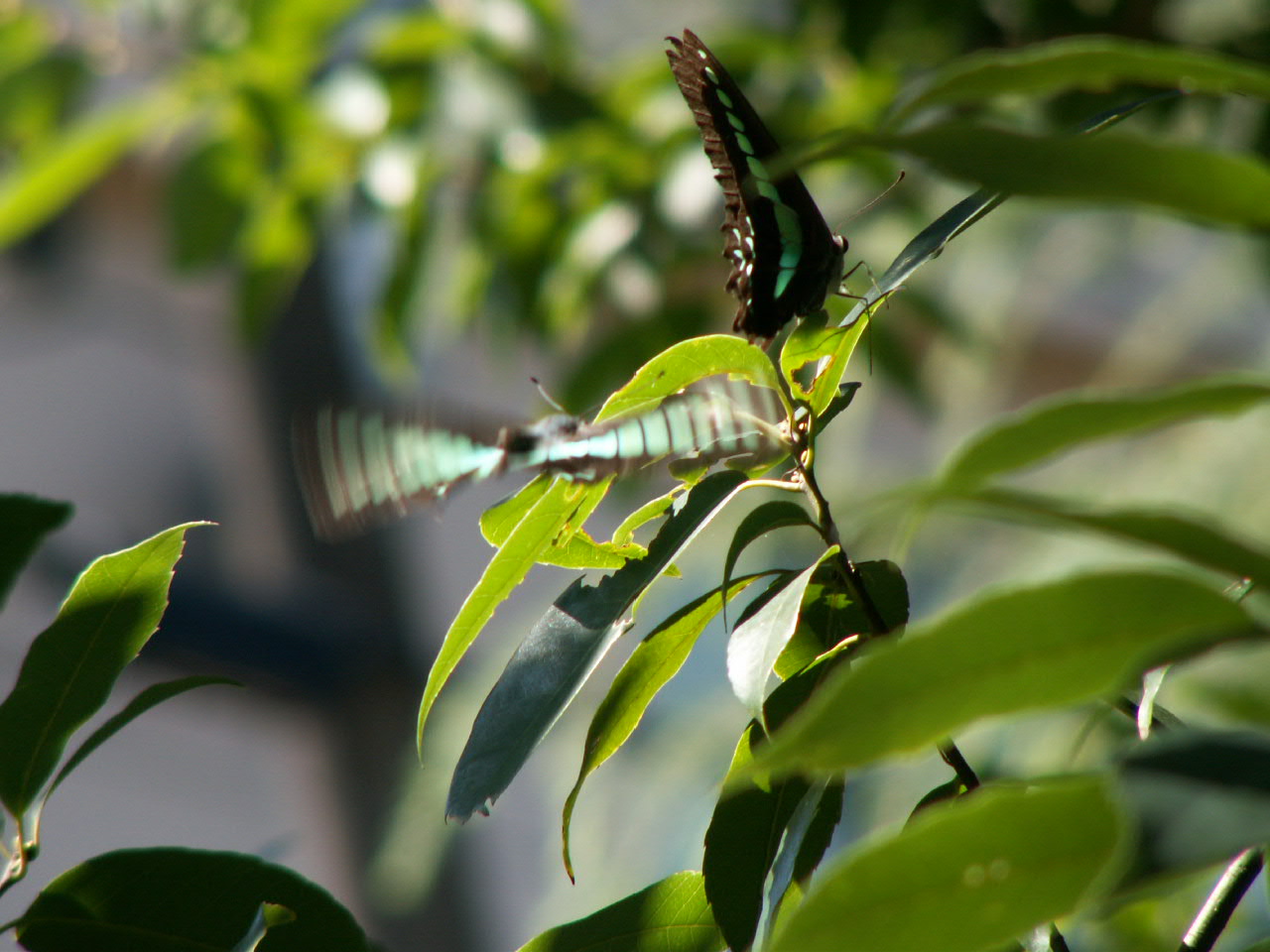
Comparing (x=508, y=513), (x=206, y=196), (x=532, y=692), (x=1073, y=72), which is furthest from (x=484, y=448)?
(x=206, y=196)

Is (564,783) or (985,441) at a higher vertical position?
Answer: (985,441)

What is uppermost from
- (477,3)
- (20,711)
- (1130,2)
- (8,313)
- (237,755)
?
(8,313)

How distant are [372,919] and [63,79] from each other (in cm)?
287

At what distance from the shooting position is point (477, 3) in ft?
5.52

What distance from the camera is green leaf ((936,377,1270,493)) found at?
1.03 ft

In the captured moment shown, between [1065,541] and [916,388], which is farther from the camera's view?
[1065,541]

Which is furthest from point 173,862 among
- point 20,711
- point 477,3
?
point 477,3

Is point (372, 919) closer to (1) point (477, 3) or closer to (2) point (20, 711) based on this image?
(1) point (477, 3)

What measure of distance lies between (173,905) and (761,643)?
10.3 inches

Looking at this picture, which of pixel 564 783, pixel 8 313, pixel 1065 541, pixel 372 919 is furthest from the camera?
pixel 8 313

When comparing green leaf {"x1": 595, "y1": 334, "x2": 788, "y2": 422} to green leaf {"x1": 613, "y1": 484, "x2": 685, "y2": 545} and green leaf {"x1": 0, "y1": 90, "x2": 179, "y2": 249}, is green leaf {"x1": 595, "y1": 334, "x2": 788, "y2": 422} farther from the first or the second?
green leaf {"x1": 0, "y1": 90, "x2": 179, "y2": 249}

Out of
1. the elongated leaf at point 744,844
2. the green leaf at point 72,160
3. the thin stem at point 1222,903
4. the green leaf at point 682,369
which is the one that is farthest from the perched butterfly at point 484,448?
the green leaf at point 72,160

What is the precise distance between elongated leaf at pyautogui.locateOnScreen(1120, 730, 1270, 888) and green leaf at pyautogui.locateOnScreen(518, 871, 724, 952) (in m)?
0.25

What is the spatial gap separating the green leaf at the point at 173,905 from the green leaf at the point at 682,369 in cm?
22
